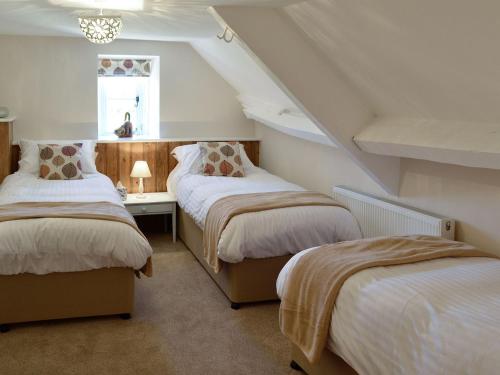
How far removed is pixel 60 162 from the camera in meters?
5.49

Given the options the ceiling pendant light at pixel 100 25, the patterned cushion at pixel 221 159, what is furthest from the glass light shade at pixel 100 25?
the patterned cushion at pixel 221 159

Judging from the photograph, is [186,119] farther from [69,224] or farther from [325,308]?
[325,308]

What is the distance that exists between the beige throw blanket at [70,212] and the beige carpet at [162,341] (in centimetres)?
38

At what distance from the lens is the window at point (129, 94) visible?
251 inches

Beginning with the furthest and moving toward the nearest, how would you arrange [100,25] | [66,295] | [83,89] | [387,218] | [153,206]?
[83,89] < [153,206] < [387,218] < [100,25] < [66,295]

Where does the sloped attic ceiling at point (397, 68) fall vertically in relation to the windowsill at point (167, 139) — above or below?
above

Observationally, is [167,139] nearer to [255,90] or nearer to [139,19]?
[255,90]

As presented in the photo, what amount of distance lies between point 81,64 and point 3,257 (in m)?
2.89

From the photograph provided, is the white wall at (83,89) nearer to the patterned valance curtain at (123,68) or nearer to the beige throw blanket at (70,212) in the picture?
the patterned valance curtain at (123,68)

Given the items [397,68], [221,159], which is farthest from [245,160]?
[397,68]

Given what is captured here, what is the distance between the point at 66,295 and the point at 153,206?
6.71ft

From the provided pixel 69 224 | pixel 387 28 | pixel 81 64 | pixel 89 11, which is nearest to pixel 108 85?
pixel 81 64

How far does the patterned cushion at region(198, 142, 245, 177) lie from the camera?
5812 millimetres

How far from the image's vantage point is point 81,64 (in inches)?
240
